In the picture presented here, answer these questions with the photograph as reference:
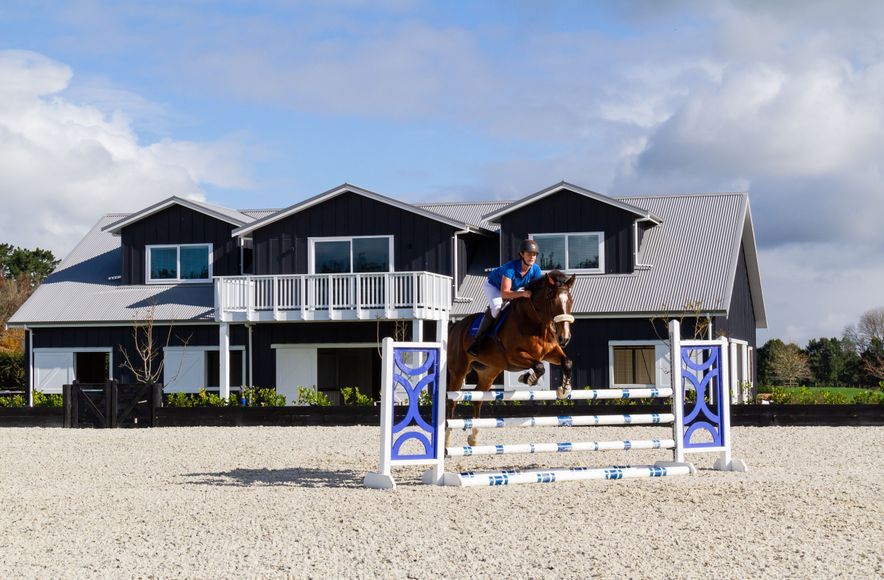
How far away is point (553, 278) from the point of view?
1114 cm

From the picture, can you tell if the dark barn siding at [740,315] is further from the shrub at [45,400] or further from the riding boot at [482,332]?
the shrub at [45,400]

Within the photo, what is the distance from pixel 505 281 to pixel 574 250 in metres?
18.7

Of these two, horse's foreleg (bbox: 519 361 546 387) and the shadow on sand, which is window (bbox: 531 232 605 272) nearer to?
the shadow on sand

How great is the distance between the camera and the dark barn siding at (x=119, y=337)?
31547 mm

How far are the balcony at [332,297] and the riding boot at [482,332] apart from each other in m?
15.9

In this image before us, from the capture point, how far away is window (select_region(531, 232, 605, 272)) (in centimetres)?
3055

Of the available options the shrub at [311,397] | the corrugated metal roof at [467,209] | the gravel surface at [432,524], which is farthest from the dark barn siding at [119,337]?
the gravel surface at [432,524]

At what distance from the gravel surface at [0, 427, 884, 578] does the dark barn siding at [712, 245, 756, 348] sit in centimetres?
1446

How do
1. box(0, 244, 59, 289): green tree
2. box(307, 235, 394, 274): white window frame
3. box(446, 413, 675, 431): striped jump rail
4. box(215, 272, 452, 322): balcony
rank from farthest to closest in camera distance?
box(0, 244, 59, 289): green tree < box(307, 235, 394, 274): white window frame < box(215, 272, 452, 322): balcony < box(446, 413, 675, 431): striped jump rail

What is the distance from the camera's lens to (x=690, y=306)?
27.2 m

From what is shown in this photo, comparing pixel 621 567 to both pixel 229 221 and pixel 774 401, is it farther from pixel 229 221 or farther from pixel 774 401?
pixel 229 221

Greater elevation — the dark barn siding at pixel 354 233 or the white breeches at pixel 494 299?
the dark barn siding at pixel 354 233

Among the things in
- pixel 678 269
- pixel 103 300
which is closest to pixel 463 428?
pixel 678 269

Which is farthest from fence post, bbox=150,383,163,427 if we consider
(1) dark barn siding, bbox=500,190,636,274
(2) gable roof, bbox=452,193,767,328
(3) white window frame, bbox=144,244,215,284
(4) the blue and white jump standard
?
(4) the blue and white jump standard
